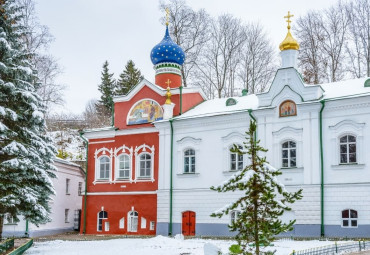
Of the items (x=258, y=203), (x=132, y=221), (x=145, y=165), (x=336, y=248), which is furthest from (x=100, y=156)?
(x=258, y=203)

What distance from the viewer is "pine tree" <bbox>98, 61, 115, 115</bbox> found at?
45094mm

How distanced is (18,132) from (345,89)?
11762 millimetres

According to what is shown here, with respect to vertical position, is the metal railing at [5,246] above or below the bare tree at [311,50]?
below

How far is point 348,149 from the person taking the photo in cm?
1759

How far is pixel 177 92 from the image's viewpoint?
22.6 m

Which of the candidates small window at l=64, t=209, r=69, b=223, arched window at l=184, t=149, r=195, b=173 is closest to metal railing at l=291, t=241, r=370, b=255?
arched window at l=184, t=149, r=195, b=173

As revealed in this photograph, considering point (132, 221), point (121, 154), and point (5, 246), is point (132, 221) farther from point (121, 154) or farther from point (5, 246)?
point (5, 246)

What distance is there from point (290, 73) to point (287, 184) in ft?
13.7

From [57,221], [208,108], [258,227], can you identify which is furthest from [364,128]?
[57,221]

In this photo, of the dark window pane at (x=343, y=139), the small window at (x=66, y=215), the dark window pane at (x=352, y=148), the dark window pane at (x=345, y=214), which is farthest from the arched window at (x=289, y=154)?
the small window at (x=66, y=215)

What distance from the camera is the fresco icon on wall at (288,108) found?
18692mm

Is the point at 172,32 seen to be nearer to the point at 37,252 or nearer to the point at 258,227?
the point at 37,252

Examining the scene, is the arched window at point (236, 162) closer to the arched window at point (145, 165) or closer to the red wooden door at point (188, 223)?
the red wooden door at point (188, 223)

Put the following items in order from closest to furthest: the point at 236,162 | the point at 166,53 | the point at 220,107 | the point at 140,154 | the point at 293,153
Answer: the point at 293,153, the point at 236,162, the point at 220,107, the point at 140,154, the point at 166,53
